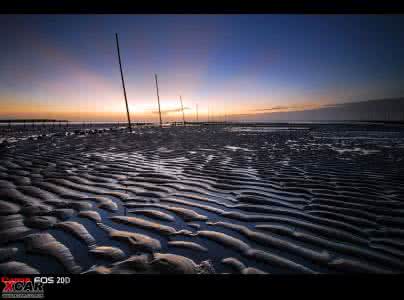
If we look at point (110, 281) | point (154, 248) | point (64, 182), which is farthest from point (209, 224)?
point (64, 182)

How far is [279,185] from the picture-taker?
4516 mm

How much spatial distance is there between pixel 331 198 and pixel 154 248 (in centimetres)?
316

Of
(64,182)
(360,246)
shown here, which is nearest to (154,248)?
(360,246)

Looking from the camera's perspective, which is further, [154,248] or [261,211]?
[261,211]

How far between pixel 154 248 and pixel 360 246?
218 cm

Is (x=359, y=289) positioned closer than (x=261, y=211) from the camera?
Yes

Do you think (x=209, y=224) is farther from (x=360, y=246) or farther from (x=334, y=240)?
(x=360, y=246)

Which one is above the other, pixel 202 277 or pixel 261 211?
pixel 202 277

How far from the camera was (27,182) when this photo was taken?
4.54 meters
